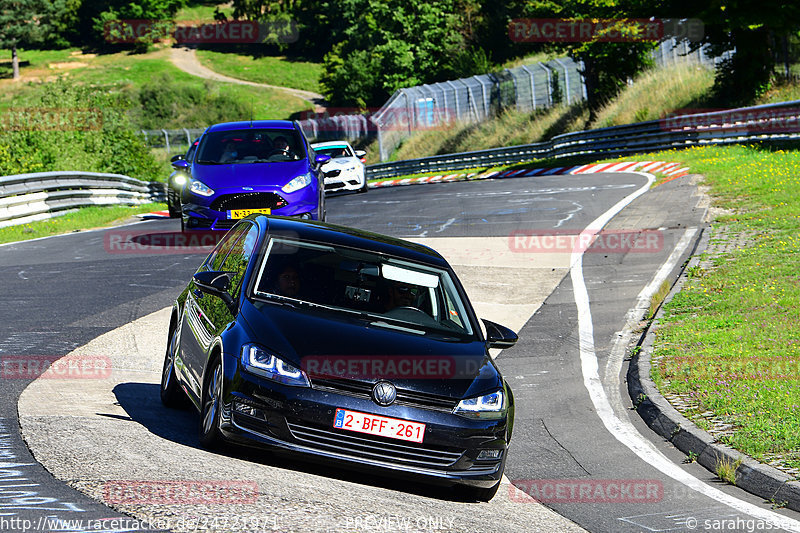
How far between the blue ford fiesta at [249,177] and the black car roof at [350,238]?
7.44 metres

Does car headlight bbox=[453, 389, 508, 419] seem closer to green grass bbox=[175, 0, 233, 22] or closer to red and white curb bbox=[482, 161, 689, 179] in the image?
red and white curb bbox=[482, 161, 689, 179]

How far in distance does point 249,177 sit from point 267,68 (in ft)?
337

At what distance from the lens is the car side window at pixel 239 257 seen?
732 centimetres

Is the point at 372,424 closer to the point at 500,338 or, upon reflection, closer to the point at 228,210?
the point at 500,338

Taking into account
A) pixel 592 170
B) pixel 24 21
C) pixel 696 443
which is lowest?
pixel 592 170

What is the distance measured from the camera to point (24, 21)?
368 feet

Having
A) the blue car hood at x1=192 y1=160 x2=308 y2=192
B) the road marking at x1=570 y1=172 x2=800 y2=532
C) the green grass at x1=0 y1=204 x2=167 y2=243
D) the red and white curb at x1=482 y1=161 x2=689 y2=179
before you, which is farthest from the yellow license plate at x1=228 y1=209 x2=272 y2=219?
the red and white curb at x1=482 y1=161 x2=689 y2=179

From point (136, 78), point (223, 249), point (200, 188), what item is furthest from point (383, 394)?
point (136, 78)

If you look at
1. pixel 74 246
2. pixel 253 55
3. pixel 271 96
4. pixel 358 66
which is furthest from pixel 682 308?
pixel 253 55

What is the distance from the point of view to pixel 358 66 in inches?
3374

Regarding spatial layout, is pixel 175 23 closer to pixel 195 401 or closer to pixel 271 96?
pixel 271 96

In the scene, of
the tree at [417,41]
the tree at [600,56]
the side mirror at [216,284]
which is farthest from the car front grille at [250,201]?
the tree at [417,41]

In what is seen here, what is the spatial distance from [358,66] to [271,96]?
17898mm

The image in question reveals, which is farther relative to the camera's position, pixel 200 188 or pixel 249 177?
pixel 200 188
